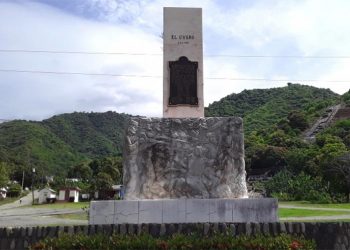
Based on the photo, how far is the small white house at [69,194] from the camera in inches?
2446

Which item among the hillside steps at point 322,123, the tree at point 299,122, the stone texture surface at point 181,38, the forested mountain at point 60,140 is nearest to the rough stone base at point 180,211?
the stone texture surface at point 181,38

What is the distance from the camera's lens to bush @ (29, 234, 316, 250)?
7352 millimetres

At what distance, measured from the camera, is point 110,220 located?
9.38 m

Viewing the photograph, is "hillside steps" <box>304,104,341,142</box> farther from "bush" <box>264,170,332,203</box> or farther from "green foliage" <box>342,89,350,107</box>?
"bush" <box>264,170,332,203</box>

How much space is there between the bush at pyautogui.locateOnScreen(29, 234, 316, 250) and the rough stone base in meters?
1.71

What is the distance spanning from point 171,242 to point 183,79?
4893 millimetres

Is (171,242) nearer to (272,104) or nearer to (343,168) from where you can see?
(343,168)

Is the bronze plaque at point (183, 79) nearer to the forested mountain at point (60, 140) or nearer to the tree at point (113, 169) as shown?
the tree at point (113, 169)

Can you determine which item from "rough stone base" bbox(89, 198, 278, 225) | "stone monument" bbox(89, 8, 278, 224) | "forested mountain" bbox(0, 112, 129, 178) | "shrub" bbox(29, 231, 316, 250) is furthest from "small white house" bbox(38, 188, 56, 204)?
"shrub" bbox(29, 231, 316, 250)

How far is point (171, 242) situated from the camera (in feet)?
24.3

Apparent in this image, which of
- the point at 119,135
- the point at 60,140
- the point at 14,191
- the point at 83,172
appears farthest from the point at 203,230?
the point at 119,135

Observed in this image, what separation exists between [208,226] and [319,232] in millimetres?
2040

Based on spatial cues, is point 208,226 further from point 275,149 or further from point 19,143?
point 19,143

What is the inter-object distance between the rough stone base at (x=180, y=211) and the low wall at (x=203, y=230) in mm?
1235
